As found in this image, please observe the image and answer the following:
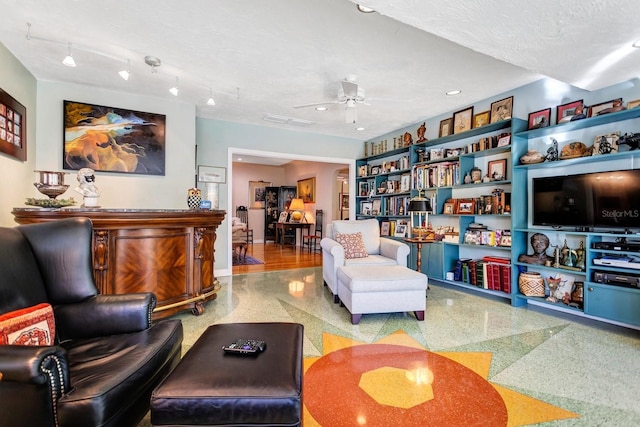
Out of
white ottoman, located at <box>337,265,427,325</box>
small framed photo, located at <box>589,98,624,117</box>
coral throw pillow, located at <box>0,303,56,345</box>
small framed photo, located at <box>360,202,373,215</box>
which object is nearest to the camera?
coral throw pillow, located at <box>0,303,56,345</box>

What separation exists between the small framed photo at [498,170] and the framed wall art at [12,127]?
5058 millimetres

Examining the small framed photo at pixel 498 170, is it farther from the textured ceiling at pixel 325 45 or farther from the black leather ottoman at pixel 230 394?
the black leather ottoman at pixel 230 394

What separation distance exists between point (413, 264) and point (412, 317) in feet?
5.81

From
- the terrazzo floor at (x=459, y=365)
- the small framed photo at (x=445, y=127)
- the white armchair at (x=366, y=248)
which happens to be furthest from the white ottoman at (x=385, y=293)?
the small framed photo at (x=445, y=127)

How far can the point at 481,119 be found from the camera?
4.00m

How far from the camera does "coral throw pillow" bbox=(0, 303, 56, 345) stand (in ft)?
4.02

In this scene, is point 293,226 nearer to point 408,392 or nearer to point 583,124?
point 583,124

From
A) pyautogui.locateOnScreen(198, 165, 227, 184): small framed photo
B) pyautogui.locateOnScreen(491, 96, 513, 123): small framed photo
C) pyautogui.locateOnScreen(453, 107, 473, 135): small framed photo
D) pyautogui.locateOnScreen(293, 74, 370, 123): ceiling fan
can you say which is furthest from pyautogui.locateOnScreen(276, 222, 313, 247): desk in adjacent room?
pyautogui.locateOnScreen(491, 96, 513, 123): small framed photo

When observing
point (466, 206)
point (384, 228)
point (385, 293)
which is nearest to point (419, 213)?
point (466, 206)

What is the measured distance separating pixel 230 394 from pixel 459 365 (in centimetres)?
167

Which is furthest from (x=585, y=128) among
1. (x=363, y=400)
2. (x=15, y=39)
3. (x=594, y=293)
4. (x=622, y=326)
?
(x=15, y=39)

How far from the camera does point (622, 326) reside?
2746 mm

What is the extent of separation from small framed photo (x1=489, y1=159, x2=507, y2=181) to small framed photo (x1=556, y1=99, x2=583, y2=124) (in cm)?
70

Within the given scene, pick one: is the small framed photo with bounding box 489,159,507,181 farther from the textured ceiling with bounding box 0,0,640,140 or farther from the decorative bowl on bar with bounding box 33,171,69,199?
the decorative bowl on bar with bounding box 33,171,69,199
